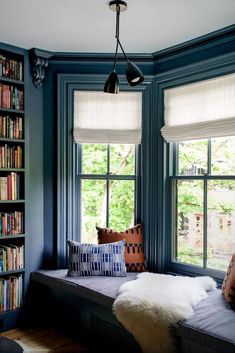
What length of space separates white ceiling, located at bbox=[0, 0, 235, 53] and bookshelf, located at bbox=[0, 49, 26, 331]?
1.10 feet

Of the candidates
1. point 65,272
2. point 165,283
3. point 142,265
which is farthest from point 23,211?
point 165,283

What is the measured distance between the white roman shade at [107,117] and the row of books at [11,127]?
0.54m

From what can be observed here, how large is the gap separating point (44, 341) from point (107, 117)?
2.15 meters

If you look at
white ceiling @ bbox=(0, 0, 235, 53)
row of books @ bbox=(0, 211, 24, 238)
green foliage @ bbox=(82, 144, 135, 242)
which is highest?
white ceiling @ bbox=(0, 0, 235, 53)

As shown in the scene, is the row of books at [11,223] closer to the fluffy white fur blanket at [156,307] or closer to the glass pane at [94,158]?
the glass pane at [94,158]

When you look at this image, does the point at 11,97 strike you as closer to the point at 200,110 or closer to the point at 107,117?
the point at 107,117

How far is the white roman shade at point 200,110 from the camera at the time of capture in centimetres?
304

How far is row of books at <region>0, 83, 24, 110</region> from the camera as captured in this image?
3393 millimetres

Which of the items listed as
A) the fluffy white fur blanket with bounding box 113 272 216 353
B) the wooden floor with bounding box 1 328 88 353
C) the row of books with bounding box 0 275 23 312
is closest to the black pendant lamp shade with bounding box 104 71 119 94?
the fluffy white fur blanket with bounding box 113 272 216 353

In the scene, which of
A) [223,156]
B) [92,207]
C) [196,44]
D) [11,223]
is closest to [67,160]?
[92,207]

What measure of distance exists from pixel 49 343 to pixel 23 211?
1206mm

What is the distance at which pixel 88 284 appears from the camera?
305 centimetres

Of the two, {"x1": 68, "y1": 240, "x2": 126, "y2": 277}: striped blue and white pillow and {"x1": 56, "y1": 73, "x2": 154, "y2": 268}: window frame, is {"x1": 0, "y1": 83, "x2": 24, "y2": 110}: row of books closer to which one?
{"x1": 56, "y1": 73, "x2": 154, "y2": 268}: window frame

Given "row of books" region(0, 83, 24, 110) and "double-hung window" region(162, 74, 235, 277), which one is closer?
"double-hung window" region(162, 74, 235, 277)
